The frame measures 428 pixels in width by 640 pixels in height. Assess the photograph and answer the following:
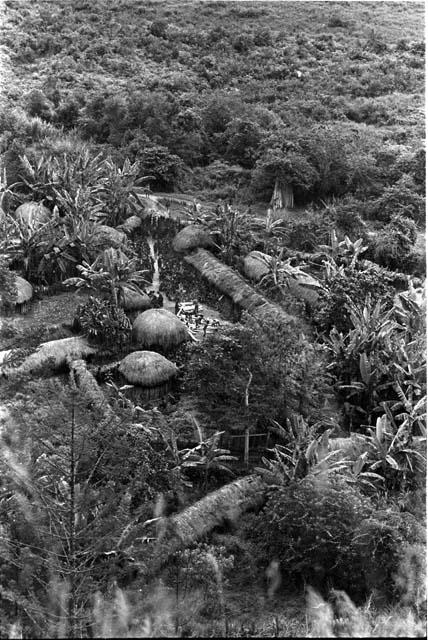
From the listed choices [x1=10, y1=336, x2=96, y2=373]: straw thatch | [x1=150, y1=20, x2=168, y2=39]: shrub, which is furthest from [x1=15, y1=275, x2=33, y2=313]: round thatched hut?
[x1=150, y1=20, x2=168, y2=39]: shrub

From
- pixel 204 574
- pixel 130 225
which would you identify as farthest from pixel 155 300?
pixel 204 574

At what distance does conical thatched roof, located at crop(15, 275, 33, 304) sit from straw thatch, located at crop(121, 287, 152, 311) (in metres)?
2.26

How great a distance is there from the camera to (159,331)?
48.6 feet

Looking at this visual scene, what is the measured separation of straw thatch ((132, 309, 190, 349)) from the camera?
48.5ft

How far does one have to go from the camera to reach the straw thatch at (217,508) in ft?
31.9

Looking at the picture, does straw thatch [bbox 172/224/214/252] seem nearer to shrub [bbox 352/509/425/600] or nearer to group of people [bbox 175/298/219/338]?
group of people [bbox 175/298/219/338]

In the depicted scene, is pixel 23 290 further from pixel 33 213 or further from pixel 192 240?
pixel 192 240

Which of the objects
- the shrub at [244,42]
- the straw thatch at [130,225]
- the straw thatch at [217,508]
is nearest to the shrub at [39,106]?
the straw thatch at [130,225]

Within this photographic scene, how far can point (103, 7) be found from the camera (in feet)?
146

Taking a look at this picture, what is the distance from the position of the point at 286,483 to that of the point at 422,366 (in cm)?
401

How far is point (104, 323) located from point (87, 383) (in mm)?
2142

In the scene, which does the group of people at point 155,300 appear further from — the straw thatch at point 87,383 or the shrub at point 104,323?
the straw thatch at point 87,383

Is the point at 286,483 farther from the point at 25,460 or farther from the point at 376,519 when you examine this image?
the point at 25,460

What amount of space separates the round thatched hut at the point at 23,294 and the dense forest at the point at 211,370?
0.05m
